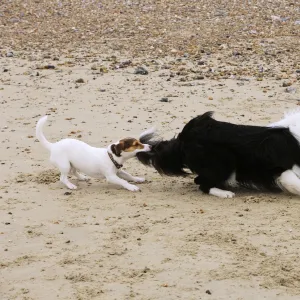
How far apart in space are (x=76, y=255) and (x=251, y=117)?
410 cm

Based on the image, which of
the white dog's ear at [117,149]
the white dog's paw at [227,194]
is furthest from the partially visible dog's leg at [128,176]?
the white dog's paw at [227,194]

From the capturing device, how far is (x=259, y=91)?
31.7 ft

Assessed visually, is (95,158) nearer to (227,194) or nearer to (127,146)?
(127,146)

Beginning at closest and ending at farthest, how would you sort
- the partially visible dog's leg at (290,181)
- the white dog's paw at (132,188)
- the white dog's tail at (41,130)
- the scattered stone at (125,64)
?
the partially visible dog's leg at (290,181) → the white dog's paw at (132,188) → the white dog's tail at (41,130) → the scattered stone at (125,64)

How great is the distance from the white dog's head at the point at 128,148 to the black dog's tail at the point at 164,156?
0.13 meters

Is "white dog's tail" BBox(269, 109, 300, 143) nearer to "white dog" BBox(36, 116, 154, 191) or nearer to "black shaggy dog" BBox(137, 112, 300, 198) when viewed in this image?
"black shaggy dog" BBox(137, 112, 300, 198)

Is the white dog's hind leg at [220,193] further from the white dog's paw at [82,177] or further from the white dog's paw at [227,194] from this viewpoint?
the white dog's paw at [82,177]

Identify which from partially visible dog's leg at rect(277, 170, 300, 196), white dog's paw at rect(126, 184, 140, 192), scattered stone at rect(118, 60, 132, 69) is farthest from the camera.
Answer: scattered stone at rect(118, 60, 132, 69)

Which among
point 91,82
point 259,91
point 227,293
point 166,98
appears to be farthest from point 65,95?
point 227,293

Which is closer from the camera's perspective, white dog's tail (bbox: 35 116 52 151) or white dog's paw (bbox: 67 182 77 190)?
white dog's paw (bbox: 67 182 77 190)

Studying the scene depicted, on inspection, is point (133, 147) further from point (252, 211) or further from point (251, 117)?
point (251, 117)

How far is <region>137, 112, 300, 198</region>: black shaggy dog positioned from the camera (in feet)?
20.9

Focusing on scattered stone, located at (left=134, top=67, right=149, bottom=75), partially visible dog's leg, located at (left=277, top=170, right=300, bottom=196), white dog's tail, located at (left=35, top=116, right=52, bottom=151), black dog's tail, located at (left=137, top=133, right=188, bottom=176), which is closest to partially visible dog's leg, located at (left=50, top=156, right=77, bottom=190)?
white dog's tail, located at (left=35, top=116, right=52, bottom=151)

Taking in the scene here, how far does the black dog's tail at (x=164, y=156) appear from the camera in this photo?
6680 millimetres
